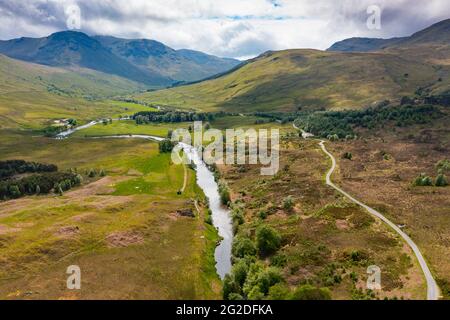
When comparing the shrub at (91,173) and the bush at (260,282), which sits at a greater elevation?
the shrub at (91,173)

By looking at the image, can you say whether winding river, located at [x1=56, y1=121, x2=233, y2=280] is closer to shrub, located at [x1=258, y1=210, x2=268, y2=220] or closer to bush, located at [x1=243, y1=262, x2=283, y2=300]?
shrub, located at [x1=258, y1=210, x2=268, y2=220]

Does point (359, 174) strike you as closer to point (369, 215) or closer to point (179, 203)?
point (369, 215)

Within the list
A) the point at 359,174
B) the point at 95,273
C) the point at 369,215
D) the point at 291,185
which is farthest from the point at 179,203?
the point at 359,174

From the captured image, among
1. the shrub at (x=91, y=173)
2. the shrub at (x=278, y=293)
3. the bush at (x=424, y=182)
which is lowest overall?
the shrub at (x=278, y=293)

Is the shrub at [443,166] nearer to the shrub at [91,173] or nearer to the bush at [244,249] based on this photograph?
the bush at [244,249]

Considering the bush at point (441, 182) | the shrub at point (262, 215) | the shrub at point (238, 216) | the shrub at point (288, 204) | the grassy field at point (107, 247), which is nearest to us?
the grassy field at point (107, 247)

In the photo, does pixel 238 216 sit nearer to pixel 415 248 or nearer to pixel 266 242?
pixel 266 242

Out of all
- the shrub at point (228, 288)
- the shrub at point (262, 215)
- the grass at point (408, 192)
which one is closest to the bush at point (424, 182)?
the grass at point (408, 192)

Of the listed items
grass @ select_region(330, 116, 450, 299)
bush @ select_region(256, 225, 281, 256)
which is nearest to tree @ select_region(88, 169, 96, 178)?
bush @ select_region(256, 225, 281, 256)
